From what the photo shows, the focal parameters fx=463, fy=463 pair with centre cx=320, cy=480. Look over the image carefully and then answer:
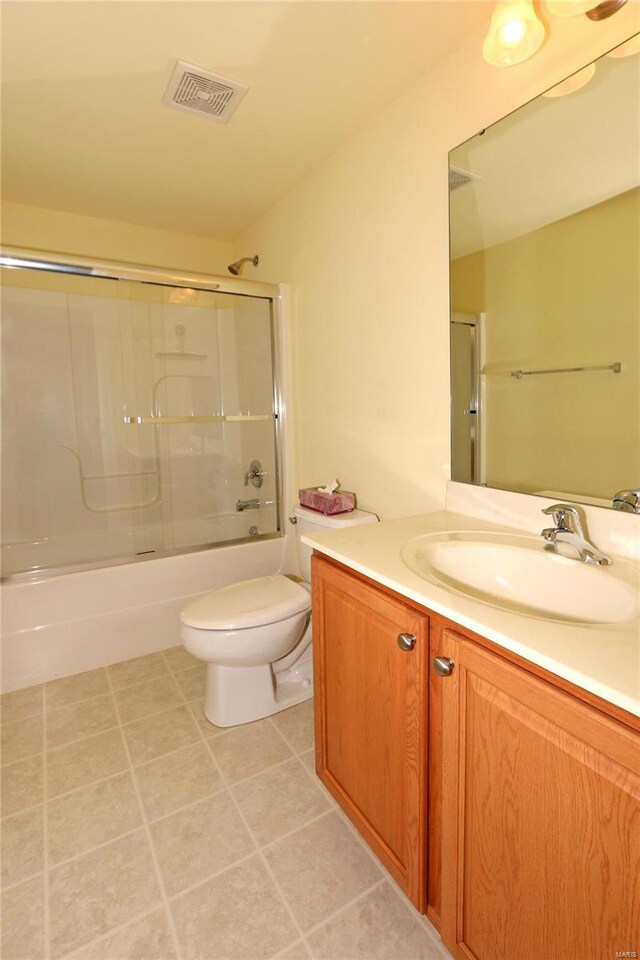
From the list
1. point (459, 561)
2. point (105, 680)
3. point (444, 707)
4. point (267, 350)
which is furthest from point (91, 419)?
point (444, 707)

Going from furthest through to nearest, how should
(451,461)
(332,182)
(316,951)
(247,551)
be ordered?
(247,551) → (332,182) → (451,461) → (316,951)

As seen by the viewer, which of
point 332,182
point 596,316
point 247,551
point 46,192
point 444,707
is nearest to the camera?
point 444,707

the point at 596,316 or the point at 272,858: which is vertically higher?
the point at 596,316

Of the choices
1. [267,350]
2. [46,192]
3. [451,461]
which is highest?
[46,192]

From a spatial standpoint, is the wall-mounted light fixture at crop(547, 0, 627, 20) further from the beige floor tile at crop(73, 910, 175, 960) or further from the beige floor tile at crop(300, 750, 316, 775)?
the beige floor tile at crop(73, 910, 175, 960)

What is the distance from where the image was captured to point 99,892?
3.66 feet

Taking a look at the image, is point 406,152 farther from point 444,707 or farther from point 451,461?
point 444,707

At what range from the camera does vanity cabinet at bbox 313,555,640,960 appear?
0.60m

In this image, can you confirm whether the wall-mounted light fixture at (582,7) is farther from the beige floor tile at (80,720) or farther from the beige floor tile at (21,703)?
the beige floor tile at (21,703)

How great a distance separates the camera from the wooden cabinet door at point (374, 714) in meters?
0.92

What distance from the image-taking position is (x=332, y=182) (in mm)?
1976

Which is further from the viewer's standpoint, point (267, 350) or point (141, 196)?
point (267, 350)

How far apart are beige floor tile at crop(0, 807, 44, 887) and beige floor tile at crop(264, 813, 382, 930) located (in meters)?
0.60

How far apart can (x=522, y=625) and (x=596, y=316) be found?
0.82m
